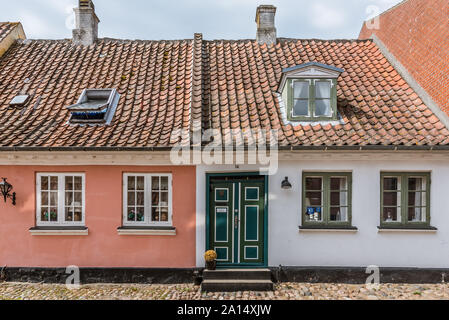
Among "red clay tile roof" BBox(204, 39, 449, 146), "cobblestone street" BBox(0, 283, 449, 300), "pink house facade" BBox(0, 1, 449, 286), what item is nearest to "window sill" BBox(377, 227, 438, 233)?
"pink house facade" BBox(0, 1, 449, 286)

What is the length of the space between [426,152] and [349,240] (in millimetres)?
2727

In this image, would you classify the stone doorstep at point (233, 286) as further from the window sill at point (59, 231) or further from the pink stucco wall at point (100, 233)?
the window sill at point (59, 231)

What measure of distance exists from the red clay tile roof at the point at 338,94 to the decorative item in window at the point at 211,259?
2873 mm

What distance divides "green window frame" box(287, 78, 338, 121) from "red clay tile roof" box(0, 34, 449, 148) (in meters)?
0.32

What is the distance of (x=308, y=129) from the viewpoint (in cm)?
782

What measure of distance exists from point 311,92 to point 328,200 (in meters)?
2.81

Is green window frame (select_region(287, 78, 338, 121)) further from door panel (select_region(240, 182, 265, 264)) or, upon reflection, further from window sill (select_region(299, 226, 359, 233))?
window sill (select_region(299, 226, 359, 233))

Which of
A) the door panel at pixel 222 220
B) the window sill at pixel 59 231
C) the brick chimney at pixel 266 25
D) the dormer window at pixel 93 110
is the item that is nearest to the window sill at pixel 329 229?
the door panel at pixel 222 220

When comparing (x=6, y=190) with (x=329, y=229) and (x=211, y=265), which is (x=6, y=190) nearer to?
(x=211, y=265)

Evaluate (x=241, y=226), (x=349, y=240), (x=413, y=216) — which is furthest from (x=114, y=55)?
(x=413, y=216)

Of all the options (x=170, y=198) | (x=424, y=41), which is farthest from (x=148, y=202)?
(x=424, y=41)

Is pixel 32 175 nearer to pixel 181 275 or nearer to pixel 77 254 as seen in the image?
pixel 77 254

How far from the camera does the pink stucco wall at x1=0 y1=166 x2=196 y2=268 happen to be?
762 cm

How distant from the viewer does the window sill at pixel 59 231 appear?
7578mm
